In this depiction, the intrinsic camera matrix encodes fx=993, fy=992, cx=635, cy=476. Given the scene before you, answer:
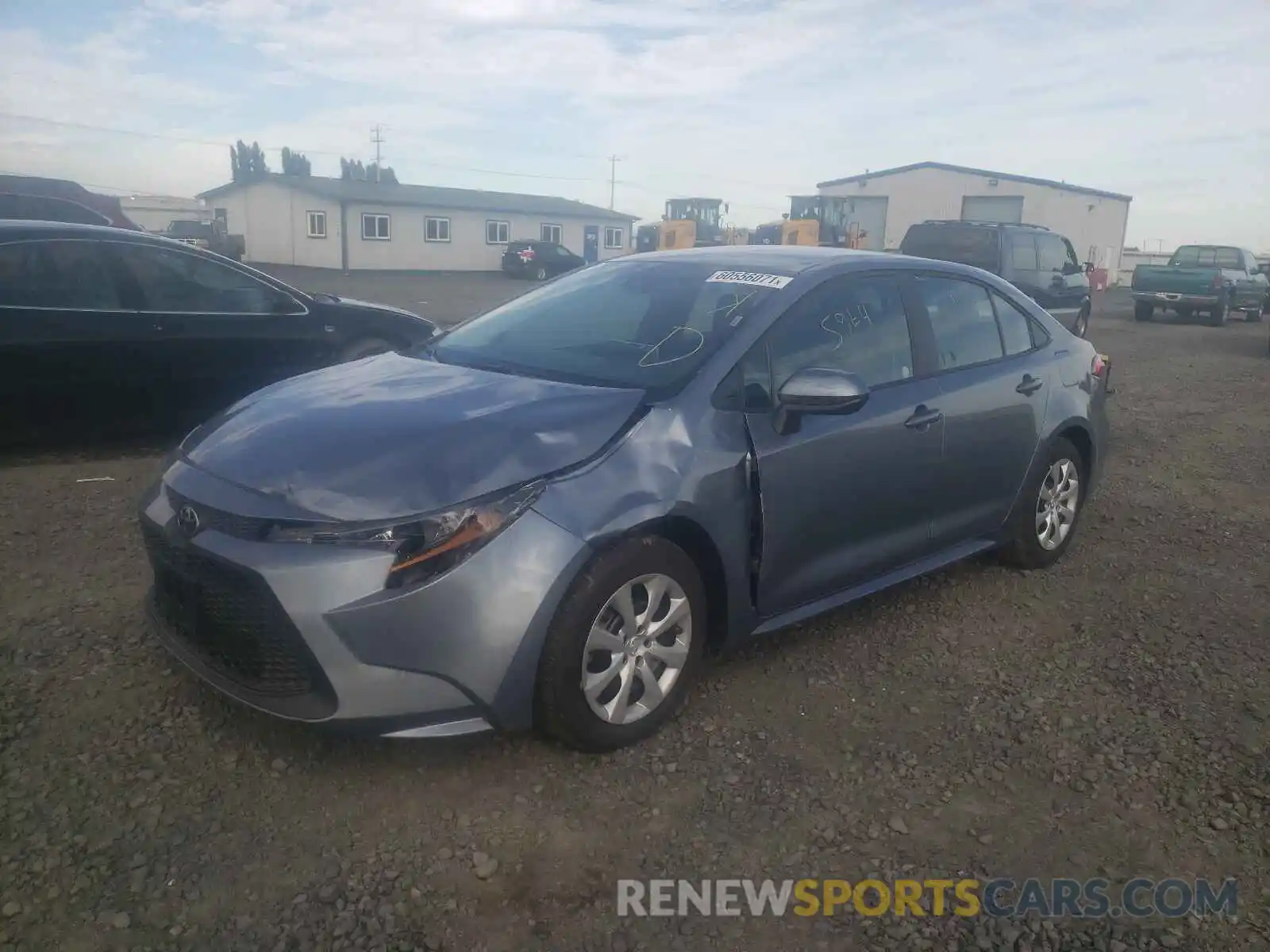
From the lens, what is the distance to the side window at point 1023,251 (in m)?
13.7

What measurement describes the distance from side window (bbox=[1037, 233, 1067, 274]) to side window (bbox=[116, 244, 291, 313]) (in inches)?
437

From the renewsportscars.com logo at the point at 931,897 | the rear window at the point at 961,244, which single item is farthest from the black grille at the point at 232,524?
the rear window at the point at 961,244

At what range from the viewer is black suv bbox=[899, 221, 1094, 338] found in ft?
44.5

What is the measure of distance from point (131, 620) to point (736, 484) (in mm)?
2490

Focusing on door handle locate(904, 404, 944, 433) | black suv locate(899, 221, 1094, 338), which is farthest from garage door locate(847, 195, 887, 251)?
door handle locate(904, 404, 944, 433)

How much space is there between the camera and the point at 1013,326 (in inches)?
191

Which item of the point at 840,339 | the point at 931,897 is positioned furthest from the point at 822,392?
the point at 931,897

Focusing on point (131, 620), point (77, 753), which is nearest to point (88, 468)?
point (131, 620)

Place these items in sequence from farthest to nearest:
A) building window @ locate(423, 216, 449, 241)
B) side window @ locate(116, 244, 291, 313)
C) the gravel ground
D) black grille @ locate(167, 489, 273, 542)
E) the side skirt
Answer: building window @ locate(423, 216, 449, 241) → side window @ locate(116, 244, 291, 313) → the side skirt → black grille @ locate(167, 489, 273, 542) → the gravel ground

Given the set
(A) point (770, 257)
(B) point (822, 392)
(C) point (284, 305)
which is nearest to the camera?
(B) point (822, 392)

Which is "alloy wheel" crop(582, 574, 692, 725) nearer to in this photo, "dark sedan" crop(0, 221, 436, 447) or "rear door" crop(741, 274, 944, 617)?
"rear door" crop(741, 274, 944, 617)

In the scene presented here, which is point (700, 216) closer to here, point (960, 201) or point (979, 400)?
point (960, 201)

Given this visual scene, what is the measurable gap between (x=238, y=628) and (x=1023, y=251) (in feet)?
43.6

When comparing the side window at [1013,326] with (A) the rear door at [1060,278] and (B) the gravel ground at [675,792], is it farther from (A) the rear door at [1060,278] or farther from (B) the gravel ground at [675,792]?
(A) the rear door at [1060,278]
